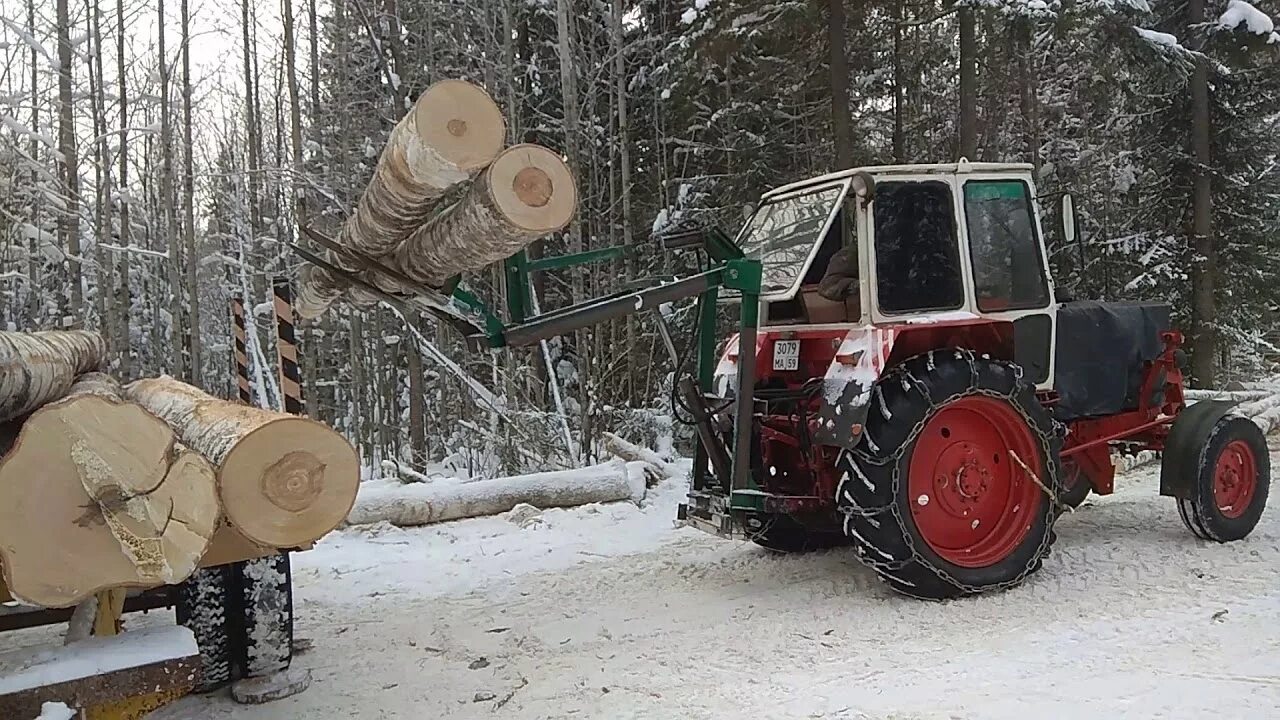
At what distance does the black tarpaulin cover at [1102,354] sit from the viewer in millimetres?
5781

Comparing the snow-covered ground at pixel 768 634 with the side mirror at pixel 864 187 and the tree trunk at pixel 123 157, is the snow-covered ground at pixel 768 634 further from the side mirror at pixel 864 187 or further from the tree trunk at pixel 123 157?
the tree trunk at pixel 123 157

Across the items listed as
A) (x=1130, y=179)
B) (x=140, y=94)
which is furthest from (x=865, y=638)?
(x=140, y=94)

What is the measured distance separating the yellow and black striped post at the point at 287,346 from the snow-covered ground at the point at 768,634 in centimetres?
125

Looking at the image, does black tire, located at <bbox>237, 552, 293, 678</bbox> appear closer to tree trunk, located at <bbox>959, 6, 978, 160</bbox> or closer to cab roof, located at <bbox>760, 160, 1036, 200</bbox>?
cab roof, located at <bbox>760, 160, 1036, 200</bbox>

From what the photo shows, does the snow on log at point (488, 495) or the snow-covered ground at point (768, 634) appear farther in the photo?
the snow on log at point (488, 495)

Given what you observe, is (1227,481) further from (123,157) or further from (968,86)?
(123,157)

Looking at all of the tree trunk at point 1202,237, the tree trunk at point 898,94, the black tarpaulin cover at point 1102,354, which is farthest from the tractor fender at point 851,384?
the tree trunk at point 1202,237

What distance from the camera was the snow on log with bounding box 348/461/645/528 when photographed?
7297mm

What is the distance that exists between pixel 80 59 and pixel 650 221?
9.56 m

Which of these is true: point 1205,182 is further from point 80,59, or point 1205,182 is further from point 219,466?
point 80,59

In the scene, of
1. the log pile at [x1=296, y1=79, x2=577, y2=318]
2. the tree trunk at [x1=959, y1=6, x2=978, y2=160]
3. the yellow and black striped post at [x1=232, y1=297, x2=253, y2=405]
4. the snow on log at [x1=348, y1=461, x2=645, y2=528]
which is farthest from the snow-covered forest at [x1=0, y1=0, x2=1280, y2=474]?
the log pile at [x1=296, y1=79, x2=577, y2=318]

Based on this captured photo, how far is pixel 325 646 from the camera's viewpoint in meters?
4.72

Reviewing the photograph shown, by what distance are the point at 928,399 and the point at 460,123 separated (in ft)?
9.35

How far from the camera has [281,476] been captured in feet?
9.42
